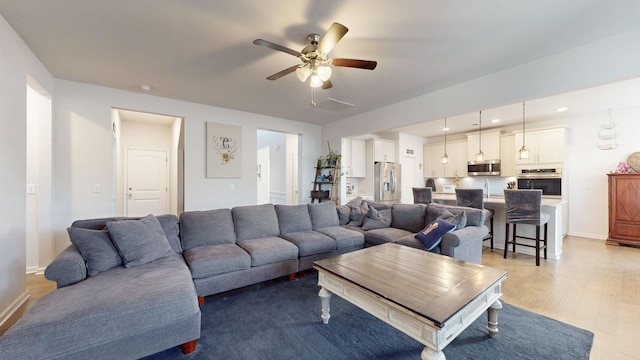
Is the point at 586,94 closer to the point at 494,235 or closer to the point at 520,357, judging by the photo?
the point at 494,235

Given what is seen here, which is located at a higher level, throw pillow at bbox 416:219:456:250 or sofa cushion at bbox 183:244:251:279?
throw pillow at bbox 416:219:456:250

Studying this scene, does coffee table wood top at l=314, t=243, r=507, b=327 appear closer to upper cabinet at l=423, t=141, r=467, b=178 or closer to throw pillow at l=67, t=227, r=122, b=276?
throw pillow at l=67, t=227, r=122, b=276

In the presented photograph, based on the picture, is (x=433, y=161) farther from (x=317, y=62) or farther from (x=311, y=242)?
(x=317, y=62)

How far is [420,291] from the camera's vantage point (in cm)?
170

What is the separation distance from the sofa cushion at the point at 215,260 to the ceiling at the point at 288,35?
6.92ft

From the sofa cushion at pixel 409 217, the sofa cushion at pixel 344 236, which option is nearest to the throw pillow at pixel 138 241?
the sofa cushion at pixel 344 236

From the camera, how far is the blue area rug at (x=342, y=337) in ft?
5.78

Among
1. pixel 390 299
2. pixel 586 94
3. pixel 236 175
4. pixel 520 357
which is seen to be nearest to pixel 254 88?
pixel 236 175

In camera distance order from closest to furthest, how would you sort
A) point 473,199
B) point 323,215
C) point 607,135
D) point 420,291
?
point 420,291 → point 323,215 → point 473,199 → point 607,135

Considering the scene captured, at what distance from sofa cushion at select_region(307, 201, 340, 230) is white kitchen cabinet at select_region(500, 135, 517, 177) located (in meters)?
4.75

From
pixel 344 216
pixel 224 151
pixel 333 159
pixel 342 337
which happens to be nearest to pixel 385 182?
pixel 333 159

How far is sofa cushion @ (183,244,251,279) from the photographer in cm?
241

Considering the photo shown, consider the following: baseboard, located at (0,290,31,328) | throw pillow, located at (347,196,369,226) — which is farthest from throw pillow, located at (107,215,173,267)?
throw pillow, located at (347,196,369,226)

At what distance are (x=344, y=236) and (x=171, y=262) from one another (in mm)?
2026
